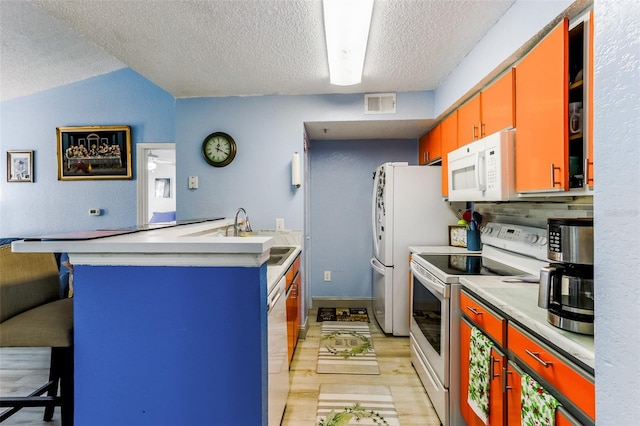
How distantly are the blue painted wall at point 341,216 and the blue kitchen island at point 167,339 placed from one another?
106 inches

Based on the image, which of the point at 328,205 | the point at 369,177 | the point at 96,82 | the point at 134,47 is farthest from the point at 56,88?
the point at 369,177

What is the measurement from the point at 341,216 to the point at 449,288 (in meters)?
2.23

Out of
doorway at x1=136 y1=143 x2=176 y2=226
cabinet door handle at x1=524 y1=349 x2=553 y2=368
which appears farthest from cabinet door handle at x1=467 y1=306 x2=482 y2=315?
doorway at x1=136 y1=143 x2=176 y2=226

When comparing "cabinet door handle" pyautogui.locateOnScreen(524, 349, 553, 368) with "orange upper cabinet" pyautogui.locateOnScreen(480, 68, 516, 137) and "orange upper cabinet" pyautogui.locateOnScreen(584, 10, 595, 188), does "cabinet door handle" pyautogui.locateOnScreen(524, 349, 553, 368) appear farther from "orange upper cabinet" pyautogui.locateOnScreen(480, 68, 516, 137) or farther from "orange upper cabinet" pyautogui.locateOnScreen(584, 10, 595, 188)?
"orange upper cabinet" pyautogui.locateOnScreen(480, 68, 516, 137)

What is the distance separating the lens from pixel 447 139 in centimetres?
290

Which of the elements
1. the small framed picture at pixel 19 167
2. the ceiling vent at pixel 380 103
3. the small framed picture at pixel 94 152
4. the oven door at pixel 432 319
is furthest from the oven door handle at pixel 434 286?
the small framed picture at pixel 19 167

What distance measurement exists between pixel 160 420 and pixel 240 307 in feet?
1.75

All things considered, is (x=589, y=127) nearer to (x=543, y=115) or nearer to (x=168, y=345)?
(x=543, y=115)

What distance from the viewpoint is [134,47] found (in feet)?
7.30

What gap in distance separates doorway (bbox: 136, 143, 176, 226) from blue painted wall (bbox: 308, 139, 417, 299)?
5.88 feet

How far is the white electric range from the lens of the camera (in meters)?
1.82

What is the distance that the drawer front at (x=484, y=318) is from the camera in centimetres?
138

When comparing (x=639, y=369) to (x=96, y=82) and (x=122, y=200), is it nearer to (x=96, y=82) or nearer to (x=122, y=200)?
(x=122, y=200)

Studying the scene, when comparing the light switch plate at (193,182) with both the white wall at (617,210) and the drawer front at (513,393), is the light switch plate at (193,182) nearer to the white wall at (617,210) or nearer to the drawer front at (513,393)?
the drawer front at (513,393)
